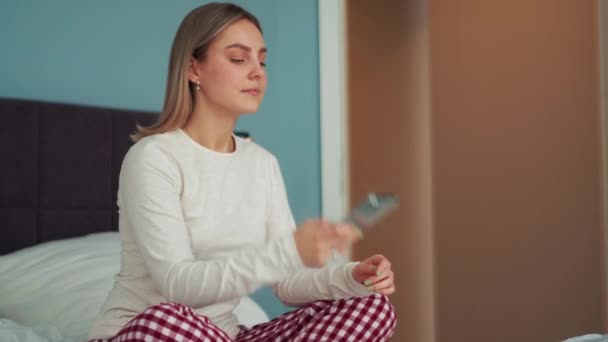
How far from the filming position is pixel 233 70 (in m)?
1.66

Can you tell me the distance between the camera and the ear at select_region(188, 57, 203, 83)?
1681 millimetres

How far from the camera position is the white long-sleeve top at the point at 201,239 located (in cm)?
142

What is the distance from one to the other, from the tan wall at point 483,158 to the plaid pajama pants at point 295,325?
208cm

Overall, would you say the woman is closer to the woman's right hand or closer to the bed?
the woman's right hand

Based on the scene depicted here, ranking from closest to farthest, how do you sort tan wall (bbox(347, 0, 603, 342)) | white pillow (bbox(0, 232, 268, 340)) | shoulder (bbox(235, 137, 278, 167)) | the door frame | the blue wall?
1. shoulder (bbox(235, 137, 278, 167))
2. white pillow (bbox(0, 232, 268, 340))
3. the blue wall
4. tan wall (bbox(347, 0, 603, 342))
5. the door frame

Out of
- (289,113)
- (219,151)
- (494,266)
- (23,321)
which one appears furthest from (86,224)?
(494,266)

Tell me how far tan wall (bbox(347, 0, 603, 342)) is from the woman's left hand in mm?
A: 2096

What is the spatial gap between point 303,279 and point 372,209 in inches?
15.4

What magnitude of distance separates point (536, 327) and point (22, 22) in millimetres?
2328

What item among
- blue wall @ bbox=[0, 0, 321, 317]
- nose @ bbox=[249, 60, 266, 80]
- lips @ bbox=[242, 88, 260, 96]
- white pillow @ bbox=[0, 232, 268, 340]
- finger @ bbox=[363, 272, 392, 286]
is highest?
blue wall @ bbox=[0, 0, 321, 317]

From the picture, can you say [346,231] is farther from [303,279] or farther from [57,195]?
[57,195]

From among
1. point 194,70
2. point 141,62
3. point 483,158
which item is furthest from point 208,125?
point 483,158

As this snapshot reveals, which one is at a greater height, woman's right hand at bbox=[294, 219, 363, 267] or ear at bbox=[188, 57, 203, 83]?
ear at bbox=[188, 57, 203, 83]

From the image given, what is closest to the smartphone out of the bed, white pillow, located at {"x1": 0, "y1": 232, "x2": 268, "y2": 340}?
white pillow, located at {"x1": 0, "y1": 232, "x2": 268, "y2": 340}
